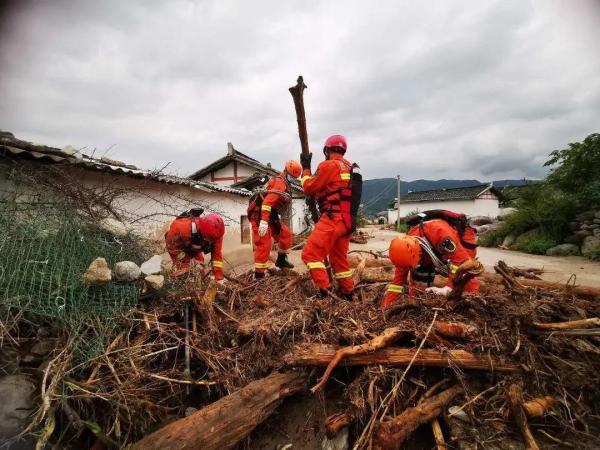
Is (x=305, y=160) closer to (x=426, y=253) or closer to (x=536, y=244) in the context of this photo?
(x=426, y=253)

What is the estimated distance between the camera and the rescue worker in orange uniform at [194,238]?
4.42 metres

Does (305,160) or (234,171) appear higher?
(234,171)

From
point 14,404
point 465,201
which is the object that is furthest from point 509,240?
point 465,201

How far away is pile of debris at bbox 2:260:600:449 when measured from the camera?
183 cm

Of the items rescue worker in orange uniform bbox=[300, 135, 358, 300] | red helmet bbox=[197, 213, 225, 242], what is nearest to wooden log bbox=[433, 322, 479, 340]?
rescue worker in orange uniform bbox=[300, 135, 358, 300]

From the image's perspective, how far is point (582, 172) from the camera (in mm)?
10820

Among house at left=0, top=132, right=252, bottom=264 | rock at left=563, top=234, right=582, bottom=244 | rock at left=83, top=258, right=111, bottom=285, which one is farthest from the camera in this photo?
rock at left=563, top=234, right=582, bottom=244

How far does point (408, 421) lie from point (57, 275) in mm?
2684

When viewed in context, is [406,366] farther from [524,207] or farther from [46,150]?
[524,207]

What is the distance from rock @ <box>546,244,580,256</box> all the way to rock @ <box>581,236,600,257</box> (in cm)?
31

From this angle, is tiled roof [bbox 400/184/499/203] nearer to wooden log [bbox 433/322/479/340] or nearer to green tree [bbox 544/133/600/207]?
green tree [bbox 544/133/600/207]

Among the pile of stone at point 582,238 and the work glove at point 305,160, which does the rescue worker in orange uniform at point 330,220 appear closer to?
the work glove at point 305,160

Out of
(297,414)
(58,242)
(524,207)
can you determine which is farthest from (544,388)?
(524,207)

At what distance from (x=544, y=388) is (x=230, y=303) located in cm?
274
